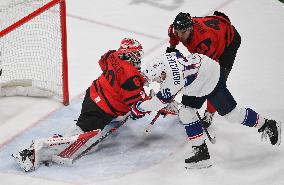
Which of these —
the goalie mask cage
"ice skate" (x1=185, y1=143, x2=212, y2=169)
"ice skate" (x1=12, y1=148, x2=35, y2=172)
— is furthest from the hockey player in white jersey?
the goalie mask cage

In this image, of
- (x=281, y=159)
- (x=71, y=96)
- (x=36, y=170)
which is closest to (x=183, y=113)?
(x=281, y=159)

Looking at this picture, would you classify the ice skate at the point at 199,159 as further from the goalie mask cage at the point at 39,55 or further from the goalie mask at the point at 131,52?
the goalie mask cage at the point at 39,55

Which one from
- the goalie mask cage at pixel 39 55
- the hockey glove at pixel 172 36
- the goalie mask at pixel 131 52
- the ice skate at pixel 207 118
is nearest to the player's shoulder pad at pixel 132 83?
the goalie mask at pixel 131 52

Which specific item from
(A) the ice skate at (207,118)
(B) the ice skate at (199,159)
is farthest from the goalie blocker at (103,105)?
(A) the ice skate at (207,118)

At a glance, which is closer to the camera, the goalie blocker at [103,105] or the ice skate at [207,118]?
the goalie blocker at [103,105]

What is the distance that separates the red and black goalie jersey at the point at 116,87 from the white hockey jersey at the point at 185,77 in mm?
170

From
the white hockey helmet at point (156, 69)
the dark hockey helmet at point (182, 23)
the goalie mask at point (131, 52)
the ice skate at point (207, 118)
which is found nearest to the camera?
the white hockey helmet at point (156, 69)

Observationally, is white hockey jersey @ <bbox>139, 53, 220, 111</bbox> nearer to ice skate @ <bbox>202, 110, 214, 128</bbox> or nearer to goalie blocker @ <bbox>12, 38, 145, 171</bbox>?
goalie blocker @ <bbox>12, 38, 145, 171</bbox>

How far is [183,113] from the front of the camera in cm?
429

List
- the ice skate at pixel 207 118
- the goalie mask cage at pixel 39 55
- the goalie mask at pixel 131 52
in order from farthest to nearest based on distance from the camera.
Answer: the goalie mask cage at pixel 39 55 → the ice skate at pixel 207 118 → the goalie mask at pixel 131 52

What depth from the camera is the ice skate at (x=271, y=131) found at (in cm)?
450

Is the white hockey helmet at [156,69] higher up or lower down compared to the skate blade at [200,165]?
higher up

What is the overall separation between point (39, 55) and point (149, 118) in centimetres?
141

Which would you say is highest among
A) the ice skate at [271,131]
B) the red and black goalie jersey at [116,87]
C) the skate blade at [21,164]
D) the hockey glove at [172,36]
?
the hockey glove at [172,36]
